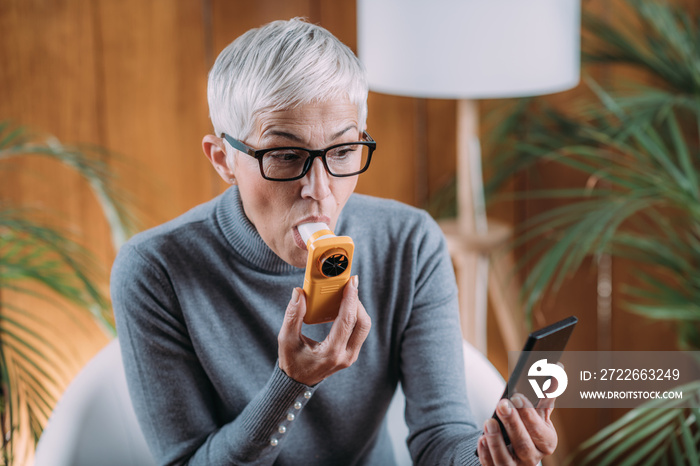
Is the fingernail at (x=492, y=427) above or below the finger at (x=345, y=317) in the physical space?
below

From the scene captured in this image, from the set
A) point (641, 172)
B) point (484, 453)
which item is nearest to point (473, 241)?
point (641, 172)

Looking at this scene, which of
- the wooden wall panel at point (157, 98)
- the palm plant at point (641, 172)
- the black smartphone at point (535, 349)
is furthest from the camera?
the wooden wall panel at point (157, 98)

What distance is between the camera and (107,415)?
1.06 m

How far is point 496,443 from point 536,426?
0.05 metres

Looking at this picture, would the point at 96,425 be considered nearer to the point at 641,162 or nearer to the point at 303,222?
the point at 303,222

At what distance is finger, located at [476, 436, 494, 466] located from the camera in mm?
791

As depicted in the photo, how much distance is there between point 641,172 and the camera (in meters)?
1.55

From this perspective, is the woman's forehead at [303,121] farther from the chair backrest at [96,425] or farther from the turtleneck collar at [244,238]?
the chair backrest at [96,425]

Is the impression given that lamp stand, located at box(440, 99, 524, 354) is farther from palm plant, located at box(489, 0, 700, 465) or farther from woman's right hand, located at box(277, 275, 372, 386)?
woman's right hand, located at box(277, 275, 372, 386)

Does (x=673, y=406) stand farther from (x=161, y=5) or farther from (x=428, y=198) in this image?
(x=161, y=5)

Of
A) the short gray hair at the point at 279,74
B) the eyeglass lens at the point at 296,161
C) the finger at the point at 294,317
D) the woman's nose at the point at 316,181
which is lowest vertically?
the finger at the point at 294,317

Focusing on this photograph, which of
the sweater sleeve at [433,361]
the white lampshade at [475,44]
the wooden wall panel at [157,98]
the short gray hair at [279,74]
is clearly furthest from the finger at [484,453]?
the wooden wall panel at [157,98]

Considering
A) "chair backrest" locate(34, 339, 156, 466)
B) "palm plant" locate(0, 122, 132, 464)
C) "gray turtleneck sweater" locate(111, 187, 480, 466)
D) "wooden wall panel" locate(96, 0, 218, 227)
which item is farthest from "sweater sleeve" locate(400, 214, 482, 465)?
"wooden wall panel" locate(96, 0, 218, 227)

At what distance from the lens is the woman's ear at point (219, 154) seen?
0.85m
